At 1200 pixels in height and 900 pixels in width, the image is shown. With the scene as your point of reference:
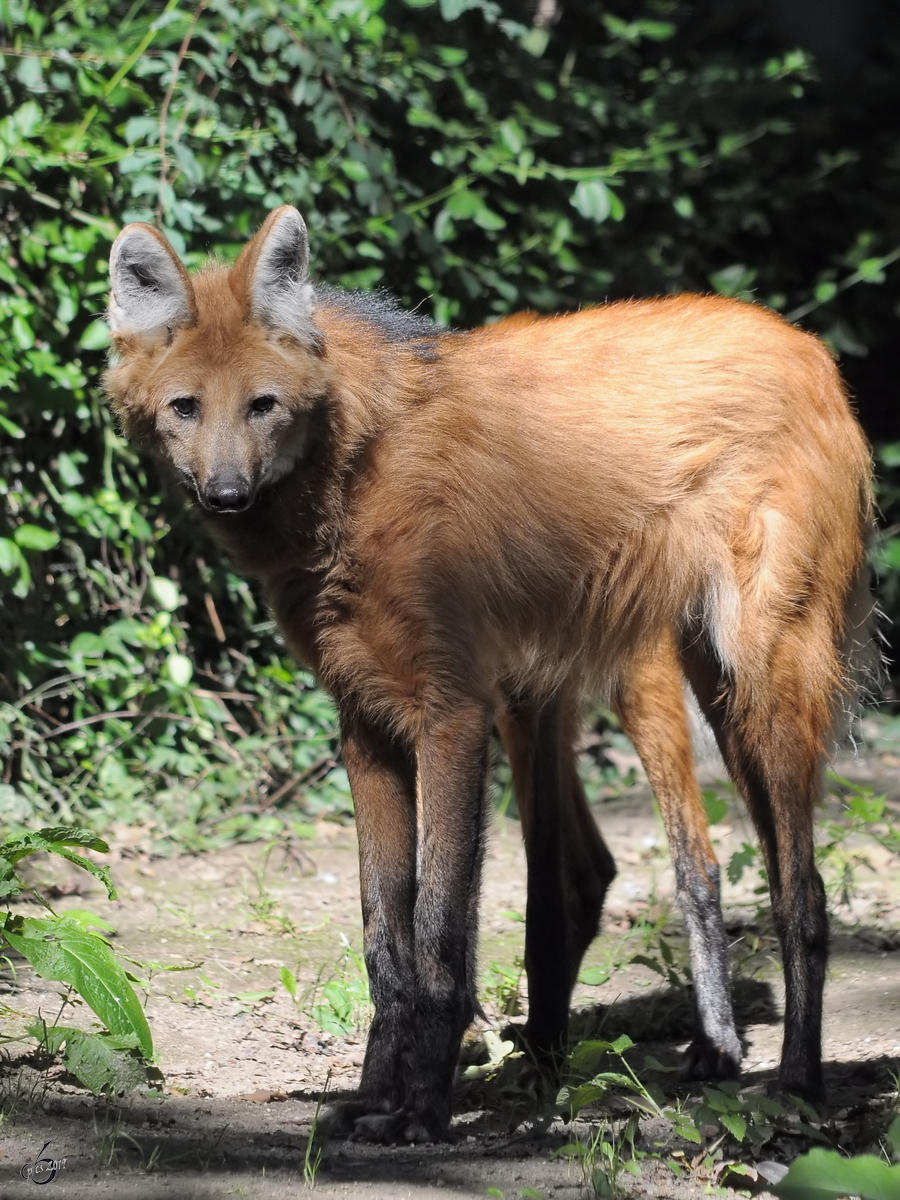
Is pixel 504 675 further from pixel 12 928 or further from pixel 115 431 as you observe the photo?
pixel 115 431

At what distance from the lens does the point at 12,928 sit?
8.68 feet

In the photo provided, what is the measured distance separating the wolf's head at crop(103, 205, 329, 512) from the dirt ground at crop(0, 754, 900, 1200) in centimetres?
122

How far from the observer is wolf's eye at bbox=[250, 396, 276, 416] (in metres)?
2.64

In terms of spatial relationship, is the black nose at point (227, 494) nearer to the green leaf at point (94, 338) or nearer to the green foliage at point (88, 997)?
the green foliage at point (88, 997)

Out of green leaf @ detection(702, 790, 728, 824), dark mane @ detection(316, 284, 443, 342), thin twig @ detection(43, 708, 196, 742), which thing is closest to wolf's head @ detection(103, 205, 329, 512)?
dark mane @ detection(316, 284, 443, 342)

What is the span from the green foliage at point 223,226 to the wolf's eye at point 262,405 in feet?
6.01

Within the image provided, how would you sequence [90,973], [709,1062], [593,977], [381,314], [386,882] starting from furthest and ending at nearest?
[593,977] < [709,1062] < [381,314] < [386,882] < [90,973]

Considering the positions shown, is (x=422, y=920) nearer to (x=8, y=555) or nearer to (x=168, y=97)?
(x=8, y=555)

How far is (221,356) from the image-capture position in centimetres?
265

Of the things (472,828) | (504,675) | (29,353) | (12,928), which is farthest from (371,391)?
(29,353)

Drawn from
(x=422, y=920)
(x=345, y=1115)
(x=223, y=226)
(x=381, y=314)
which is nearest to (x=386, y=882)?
(x=422, y=920)

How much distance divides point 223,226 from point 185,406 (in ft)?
7.38

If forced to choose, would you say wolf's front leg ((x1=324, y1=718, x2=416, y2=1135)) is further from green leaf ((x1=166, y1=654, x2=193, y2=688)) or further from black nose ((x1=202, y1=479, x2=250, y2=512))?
green leaf ((x1=166, y1=654, x2=193, y2=688))

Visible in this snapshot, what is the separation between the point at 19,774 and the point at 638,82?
4.13m
